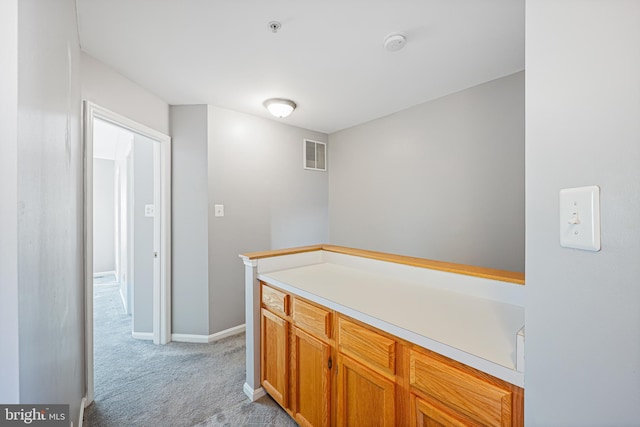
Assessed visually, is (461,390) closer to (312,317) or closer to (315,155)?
(312,317)

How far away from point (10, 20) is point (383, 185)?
2932mm

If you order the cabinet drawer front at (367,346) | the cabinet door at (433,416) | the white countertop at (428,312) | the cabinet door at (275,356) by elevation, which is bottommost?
the cabinet door at (275,356)

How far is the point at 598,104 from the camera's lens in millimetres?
488

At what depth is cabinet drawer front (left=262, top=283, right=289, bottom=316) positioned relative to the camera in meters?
1.53

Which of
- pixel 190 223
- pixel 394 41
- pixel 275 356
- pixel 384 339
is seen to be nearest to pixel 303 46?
pixel 394 41

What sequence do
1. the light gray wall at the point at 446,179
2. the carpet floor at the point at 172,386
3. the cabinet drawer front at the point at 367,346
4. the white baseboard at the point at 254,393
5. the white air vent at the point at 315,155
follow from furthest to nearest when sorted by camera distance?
the white air vent at the point at 315,155, the light gray wall at the point at 446,179, the white baseboard at the point at 254,393, the carpet floor at the point at 172,386, the cabinet drawer front at the point at 367,346

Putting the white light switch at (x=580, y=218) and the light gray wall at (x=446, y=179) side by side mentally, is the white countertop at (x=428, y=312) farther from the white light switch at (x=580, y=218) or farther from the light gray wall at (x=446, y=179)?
the light gray wall at (x=446, y=179)

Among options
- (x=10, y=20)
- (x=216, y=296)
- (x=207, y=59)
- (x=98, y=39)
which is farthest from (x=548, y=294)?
(x=216, y=296)

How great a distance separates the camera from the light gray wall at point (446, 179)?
210cm

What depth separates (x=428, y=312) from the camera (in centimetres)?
109

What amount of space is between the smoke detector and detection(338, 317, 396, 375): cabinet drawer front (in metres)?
1.68

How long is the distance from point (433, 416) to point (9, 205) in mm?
1283

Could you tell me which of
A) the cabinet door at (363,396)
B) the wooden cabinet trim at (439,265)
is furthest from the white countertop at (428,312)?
the cabinet door at (363,396)

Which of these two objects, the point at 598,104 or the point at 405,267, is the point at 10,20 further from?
the point at 405,267
